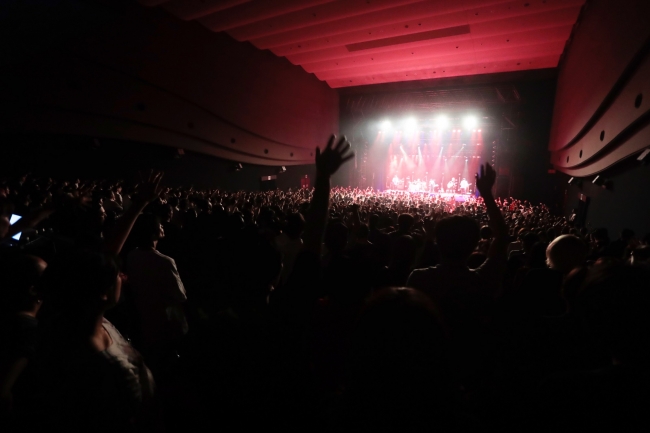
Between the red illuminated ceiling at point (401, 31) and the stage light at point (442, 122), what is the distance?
9.88 ft

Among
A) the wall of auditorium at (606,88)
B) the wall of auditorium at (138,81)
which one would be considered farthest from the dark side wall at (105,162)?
the wall of auditorium at (606,88)

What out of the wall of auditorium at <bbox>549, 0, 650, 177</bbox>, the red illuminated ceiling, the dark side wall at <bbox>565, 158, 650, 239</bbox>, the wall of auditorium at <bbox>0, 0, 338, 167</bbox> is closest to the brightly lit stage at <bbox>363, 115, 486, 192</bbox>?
the red illuminated ceiling

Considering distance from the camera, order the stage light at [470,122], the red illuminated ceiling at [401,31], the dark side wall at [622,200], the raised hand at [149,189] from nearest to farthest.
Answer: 1. the raised hand at [149,189]
2. the dark side wall at [622,200]
3. the red illuminated ceiling at [401,31]
4. the stage light at [470,122]

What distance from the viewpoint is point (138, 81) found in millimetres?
12445

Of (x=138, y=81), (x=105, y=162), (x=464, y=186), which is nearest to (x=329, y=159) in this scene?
(x=105, y=162)

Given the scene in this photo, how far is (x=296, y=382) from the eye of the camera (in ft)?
A: 4.27

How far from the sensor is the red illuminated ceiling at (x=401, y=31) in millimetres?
12562

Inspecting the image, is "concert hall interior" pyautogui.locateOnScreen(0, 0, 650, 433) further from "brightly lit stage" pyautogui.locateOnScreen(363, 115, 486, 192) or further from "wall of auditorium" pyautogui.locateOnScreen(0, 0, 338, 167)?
"brightly lit stage" pyautogui.locateOnScreen(363, 115, 486, 192)

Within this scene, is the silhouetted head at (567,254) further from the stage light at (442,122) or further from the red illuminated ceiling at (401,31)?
the stage light at (442,122)

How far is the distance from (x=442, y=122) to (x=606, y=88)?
562 inches

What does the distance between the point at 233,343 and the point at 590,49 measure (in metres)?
14.3

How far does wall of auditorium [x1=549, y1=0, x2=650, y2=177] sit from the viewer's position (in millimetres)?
6820

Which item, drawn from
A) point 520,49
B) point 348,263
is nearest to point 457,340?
point 348,263

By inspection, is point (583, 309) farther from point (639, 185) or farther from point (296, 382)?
point (639, 185)
